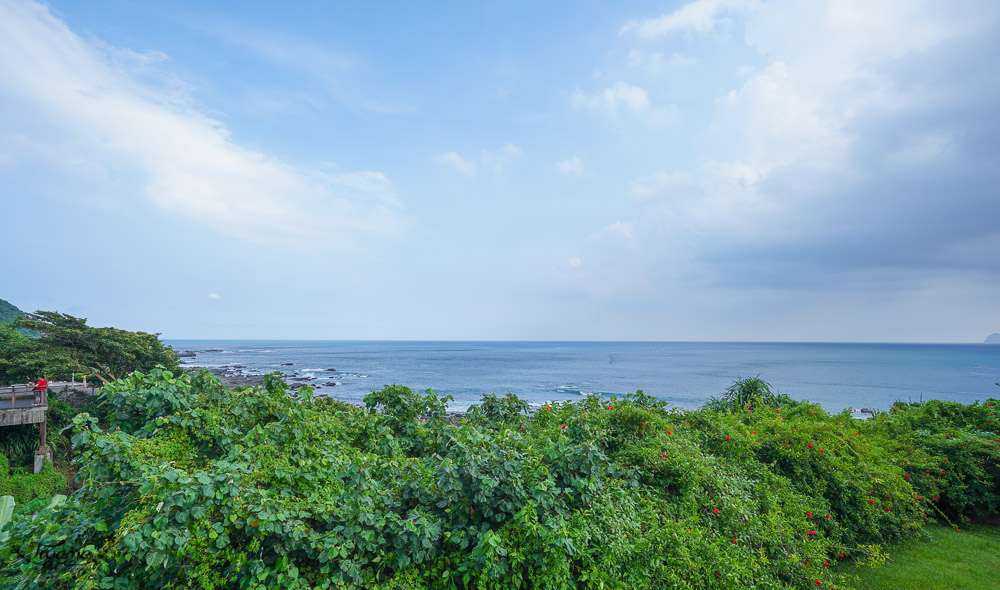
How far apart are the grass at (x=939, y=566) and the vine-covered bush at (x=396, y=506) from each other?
274mm

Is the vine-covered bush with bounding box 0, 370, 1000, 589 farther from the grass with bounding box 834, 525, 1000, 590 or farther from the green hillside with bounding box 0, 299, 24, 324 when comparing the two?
the green hillside with bounding box 0, 299, 24, 324

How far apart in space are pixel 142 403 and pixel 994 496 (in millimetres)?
11542

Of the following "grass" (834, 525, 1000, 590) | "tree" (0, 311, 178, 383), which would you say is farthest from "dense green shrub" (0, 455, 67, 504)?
"grass" (834, 525, 1000, 590)

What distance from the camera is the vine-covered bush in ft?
8.98

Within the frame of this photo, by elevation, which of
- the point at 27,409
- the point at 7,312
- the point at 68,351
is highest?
the point at 7,312

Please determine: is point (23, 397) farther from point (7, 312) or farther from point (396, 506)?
point (7, 312)

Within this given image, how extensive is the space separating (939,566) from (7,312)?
237 feet

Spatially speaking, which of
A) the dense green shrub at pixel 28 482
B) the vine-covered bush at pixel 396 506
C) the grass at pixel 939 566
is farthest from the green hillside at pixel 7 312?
the grass at pixel 939 566

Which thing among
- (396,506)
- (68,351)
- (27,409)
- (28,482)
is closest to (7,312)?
(68,351)

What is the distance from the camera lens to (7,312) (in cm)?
4703

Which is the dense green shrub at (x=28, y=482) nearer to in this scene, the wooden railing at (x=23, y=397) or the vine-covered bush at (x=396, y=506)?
the wooden railing at (x=23, y=397)

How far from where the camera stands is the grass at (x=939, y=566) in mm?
4988

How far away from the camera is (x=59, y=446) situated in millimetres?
14930

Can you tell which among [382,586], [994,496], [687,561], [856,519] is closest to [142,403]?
[382,586]
